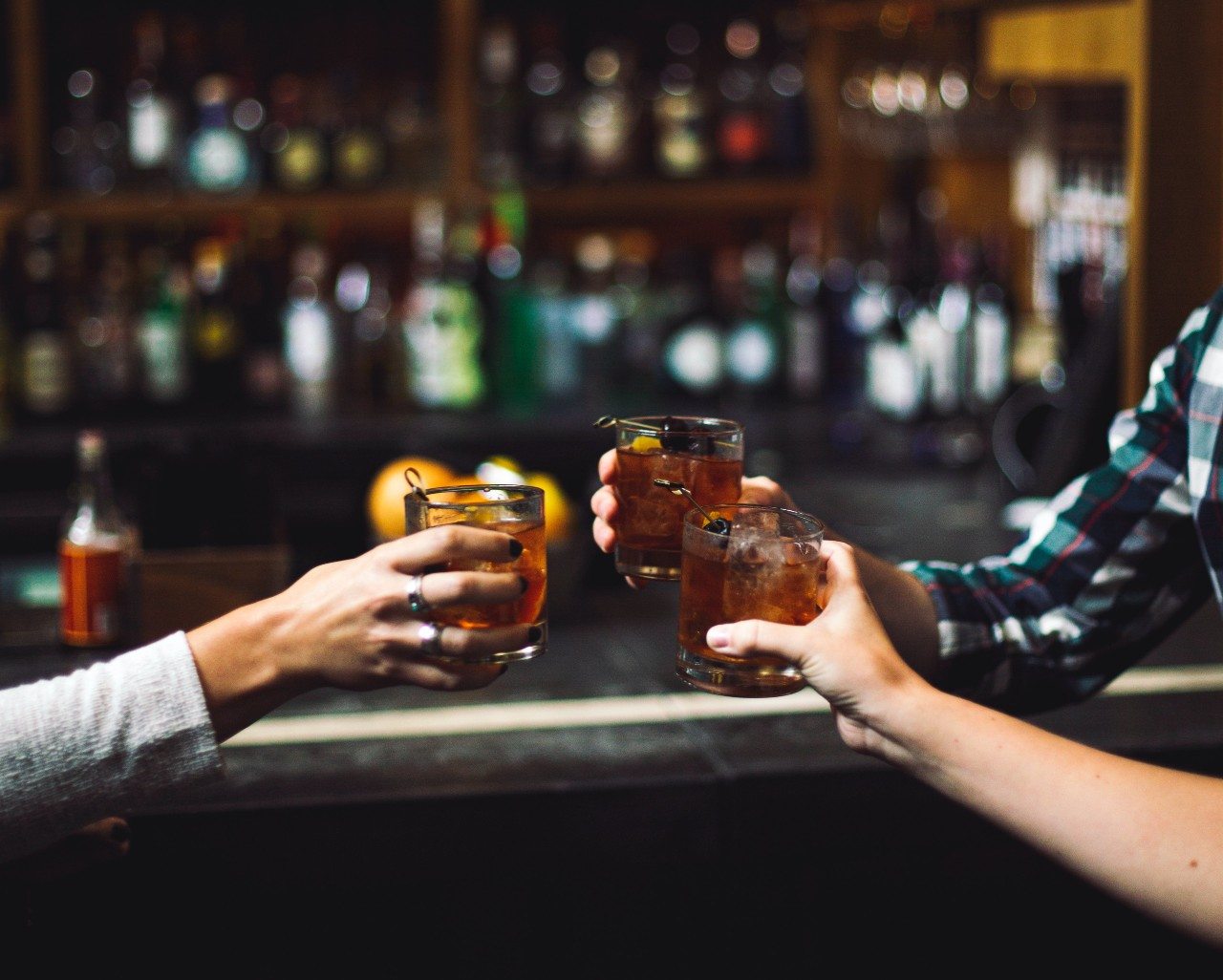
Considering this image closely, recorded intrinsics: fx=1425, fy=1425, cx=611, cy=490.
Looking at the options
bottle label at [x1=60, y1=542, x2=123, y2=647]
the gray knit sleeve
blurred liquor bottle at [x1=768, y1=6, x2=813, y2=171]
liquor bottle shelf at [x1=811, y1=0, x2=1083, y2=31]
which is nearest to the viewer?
the gray knit sleeve

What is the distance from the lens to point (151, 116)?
2.99m

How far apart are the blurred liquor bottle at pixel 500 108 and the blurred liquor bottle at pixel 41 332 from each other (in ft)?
3.04

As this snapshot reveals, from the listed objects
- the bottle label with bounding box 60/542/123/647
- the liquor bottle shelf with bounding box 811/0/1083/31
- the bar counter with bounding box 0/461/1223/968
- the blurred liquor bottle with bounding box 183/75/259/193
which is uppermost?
the liquor bottle shelf with bounding box 811/0/1083/31

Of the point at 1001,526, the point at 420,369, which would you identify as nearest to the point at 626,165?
the point at 420,369

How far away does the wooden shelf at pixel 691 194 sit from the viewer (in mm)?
3092

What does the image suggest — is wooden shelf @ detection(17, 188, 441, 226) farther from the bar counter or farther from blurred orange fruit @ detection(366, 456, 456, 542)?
the bar counter

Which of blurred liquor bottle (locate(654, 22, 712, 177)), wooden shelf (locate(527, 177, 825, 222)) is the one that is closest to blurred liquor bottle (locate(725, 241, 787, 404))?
wooden shelf (locate(527, 177, 825, 222))

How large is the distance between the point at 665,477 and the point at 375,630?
0.86ft

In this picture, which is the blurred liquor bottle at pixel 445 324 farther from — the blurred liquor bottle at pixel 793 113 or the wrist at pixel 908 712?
the wrist at pixel 908 712

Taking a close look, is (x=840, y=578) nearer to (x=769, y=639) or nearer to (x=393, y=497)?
(x=769, y=639)

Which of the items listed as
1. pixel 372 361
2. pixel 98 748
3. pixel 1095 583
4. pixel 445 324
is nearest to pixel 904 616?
pixel 1095 583

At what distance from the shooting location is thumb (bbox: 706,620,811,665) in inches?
30.9

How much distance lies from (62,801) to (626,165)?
8.14 feet

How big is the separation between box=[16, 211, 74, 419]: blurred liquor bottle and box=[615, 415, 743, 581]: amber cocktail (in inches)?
85.2
